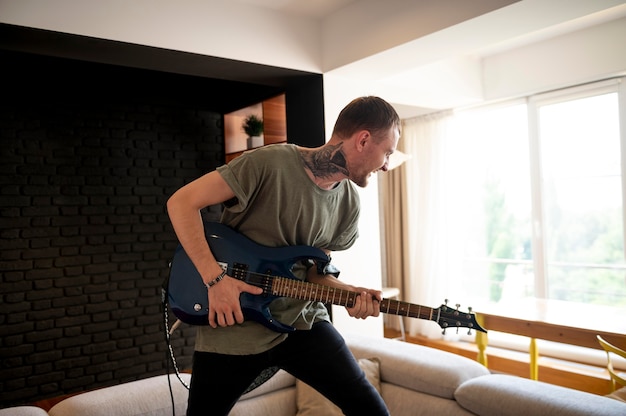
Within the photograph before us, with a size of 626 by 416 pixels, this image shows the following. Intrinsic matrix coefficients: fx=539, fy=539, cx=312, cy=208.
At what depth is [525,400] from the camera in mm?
1981

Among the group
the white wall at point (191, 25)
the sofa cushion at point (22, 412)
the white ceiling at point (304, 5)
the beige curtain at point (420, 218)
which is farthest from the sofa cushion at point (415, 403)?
the beige curtain at point (420, 218)

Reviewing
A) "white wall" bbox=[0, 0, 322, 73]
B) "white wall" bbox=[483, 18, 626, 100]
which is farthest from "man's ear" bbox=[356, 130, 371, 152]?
"white wall" bbox=[483, 18, 626, 100]

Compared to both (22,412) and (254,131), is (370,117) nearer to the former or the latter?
(22,412)

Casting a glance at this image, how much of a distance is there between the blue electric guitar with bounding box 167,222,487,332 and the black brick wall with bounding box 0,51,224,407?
291 centimetres

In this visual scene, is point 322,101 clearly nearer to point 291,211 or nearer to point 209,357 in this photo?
point 291,211

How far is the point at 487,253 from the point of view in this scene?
17.2 ft

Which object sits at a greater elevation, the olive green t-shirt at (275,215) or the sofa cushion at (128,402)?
the olive green t-shirt at (275,215)

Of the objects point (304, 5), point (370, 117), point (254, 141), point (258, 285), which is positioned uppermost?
point (304, 5)

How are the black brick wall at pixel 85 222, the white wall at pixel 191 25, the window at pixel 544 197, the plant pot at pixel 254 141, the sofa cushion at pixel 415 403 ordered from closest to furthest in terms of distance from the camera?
the sofa cushion at pixel 415 403
the white wall at pixel 191 25
the black brick wall at pixel 85 222
the window at pixel 544 197
the plant pot at pixel 254 141

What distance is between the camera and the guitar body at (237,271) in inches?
60.5

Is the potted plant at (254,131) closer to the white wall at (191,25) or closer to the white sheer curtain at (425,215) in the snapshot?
the white wall at (191,25)

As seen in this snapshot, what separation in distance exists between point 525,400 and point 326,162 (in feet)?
3.92

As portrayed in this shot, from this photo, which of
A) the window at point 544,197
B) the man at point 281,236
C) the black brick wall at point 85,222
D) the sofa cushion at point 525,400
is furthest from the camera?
the window at point 544,197

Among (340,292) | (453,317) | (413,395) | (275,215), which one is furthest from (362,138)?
(413,395)
